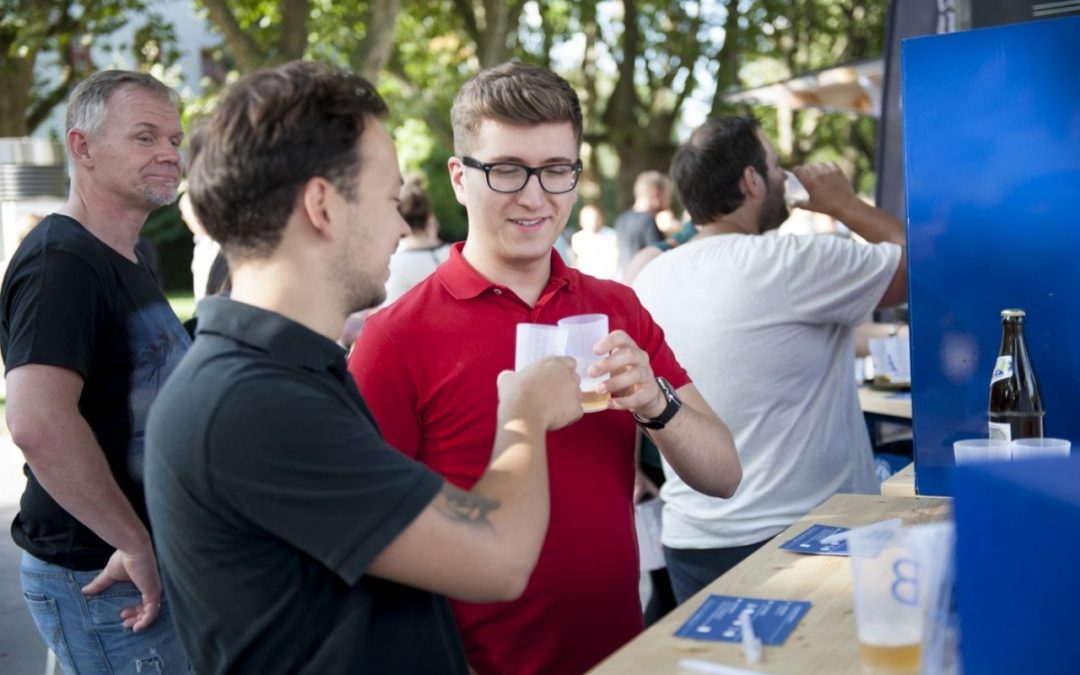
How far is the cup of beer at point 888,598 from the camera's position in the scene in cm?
162

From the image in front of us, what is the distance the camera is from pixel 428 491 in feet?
5.49

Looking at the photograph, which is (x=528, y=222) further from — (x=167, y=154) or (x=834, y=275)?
(x=834, y=275)

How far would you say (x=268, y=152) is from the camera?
68.1 inches

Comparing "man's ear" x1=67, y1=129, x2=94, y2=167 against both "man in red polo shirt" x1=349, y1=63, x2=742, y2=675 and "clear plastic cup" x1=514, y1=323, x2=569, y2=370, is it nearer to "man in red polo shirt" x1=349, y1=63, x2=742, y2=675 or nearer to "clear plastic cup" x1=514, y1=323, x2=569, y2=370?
"man in red polo shirt" x1=349, y1=63, x2=742, y2=675

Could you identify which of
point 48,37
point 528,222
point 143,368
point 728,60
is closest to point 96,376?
point 143,368

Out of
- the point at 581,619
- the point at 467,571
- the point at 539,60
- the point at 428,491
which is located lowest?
the point at 581,619

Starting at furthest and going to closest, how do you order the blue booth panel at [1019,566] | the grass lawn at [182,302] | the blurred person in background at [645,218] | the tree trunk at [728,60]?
1. the grass lawn at [182,302]
2. the tree trunk at [728,60]
3. the blurred person in background at [645,218]
4. the blue booth panel at [1019,566]

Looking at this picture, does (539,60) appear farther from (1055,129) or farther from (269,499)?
(269,499)

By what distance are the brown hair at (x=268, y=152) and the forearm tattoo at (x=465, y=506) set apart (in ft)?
1.42

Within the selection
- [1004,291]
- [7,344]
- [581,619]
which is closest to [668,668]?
[581,619]

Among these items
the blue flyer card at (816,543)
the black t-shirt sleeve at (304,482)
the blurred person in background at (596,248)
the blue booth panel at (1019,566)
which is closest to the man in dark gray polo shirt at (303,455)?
the black t-shirt sleeve at (304,482)

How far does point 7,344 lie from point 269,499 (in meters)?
1.54

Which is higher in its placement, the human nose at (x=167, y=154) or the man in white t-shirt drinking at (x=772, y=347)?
the human nose at (x=167, y=154)

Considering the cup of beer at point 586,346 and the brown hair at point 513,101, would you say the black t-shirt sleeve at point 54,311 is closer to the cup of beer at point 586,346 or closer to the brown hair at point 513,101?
the brown hair at point 513,101
